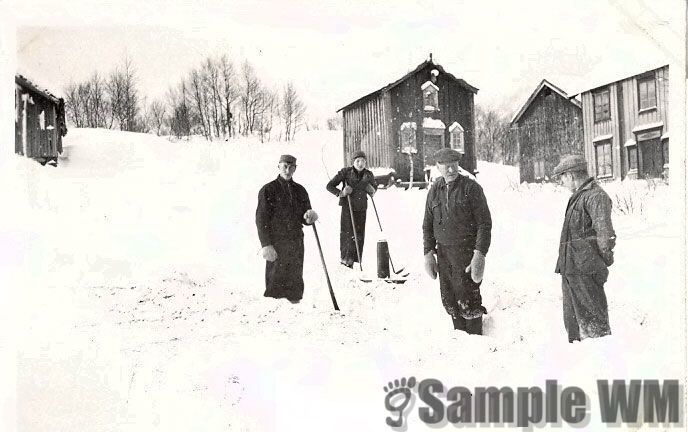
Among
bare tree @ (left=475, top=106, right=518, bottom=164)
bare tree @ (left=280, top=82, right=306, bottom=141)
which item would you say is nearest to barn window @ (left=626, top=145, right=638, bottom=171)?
bare tree @ (left=475, top=106, right=518, bottom=164)

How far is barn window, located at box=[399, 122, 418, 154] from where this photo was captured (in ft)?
11.8

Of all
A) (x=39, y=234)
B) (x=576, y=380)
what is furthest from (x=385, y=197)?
(x=39, y=234)

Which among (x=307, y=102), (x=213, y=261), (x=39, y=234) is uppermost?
(x=307, y=102)

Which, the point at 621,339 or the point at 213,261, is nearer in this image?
the point at 621,339

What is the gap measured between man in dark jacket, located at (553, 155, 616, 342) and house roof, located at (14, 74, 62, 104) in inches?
155

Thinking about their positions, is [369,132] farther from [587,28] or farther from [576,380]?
[576,380]

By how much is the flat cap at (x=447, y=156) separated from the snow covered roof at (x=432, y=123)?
0.35m

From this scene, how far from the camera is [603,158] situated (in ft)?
11.1

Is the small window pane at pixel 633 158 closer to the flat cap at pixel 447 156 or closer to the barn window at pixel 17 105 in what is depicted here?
the flat cap at pixel 447 156

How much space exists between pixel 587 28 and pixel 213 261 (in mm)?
3401

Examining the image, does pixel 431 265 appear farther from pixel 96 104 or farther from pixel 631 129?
pixel 96 104

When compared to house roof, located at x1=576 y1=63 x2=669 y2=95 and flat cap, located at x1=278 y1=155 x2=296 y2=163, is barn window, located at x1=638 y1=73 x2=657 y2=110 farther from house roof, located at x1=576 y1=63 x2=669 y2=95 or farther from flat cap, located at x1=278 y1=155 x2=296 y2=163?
flat cap, located at x1=278 y1=155 x2=296 y2=163

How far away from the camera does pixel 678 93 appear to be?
3355 mm

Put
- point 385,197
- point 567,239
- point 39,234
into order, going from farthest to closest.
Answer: point 385,197, point 39,234, point 567,239
